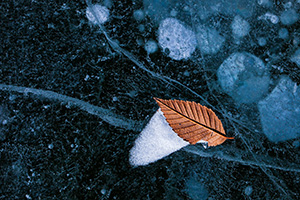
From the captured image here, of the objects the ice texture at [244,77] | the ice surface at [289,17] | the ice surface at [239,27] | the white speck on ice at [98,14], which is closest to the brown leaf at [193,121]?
the ice texture at [244,77]

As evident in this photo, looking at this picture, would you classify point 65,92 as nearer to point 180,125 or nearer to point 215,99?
point 180,125

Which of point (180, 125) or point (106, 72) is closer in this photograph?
point (180, 125)

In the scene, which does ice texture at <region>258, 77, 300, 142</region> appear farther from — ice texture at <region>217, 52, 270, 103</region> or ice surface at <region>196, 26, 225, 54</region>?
ice surface at <region>196, 26, 225, 54</region>

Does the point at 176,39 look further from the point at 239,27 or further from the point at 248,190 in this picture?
the point at 248,190

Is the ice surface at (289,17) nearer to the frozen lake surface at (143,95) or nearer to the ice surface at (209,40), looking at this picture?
the frozen lake surface at (143,95)

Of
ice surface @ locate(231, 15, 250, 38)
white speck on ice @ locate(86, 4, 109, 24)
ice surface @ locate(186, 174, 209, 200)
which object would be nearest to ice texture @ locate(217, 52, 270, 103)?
ice surface @ locate(231, 15, 250, 38)

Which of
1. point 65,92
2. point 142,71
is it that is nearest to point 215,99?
point 142,71

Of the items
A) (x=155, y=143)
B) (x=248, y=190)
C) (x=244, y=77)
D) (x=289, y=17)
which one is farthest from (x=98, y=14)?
(x=248, y=190)
